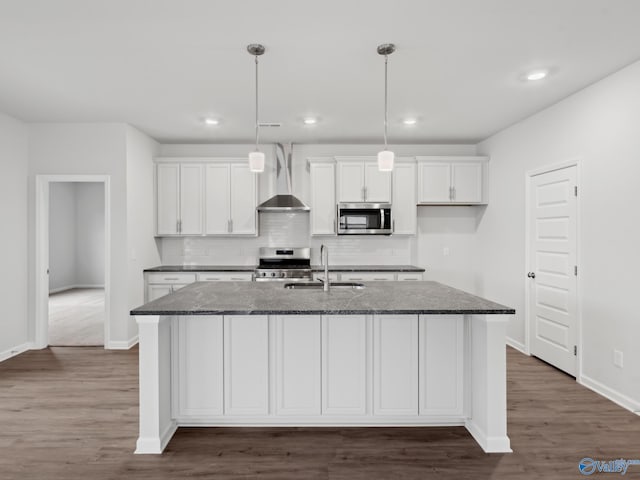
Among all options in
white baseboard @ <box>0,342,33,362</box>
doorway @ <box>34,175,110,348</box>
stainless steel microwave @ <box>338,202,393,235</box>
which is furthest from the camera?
doorway @ <box>34,175,110,348</box>

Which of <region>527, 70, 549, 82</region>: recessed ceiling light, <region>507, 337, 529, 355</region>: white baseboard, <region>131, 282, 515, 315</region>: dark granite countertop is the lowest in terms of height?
<region>507, 337, 529, 355</region>: white baseboard

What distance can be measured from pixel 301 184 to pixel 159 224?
2.02m

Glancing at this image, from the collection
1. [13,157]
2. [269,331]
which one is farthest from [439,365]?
[13,157]

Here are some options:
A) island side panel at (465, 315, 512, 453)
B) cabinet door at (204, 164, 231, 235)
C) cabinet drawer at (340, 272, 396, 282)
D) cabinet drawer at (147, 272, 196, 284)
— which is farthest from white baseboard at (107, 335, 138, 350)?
island side panel at (465, 315, 512, 453)

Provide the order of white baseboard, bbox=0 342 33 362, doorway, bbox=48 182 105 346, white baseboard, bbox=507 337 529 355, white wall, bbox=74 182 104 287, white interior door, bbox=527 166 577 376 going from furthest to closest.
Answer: white wall, bbox=74 182 104 287 → doorway, bbox=48 182 105 346 → white baseboard, bbox=507 337 529 355 → white baseboard, bbox=0 342 33 362 → white interior door, bbox=527 166 577 376

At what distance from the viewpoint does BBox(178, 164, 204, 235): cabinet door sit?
525 centimetres

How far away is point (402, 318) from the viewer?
8.58ft

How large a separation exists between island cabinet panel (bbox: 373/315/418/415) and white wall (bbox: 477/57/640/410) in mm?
1775

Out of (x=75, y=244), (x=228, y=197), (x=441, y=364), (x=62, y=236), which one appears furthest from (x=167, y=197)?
(x=75, y=244)

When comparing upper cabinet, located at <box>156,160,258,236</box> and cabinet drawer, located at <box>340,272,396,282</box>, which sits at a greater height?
upper cabinet, located at <box>156,160,258,236</box>

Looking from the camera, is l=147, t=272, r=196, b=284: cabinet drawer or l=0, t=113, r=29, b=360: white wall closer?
l=0, t=113, r=29, b=360: white wall

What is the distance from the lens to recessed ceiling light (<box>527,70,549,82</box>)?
314cm

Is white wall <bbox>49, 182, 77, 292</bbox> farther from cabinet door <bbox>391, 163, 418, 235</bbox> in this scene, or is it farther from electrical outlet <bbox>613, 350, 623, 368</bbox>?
electrical outlet <bbox>613, 350, 623, 368</bbox>

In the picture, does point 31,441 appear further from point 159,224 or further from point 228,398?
point 159,224
